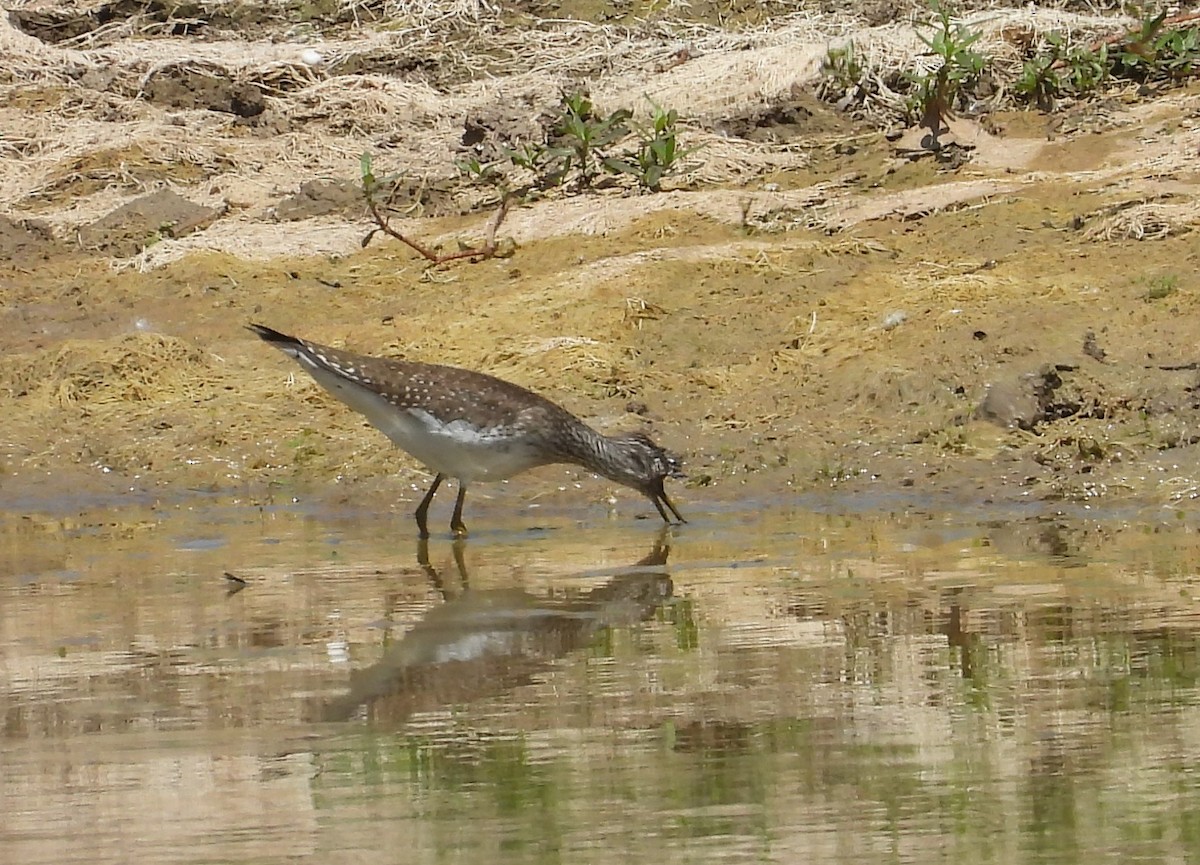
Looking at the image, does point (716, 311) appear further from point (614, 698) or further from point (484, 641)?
point (614, 698)

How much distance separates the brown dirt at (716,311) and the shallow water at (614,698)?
4.66 ft

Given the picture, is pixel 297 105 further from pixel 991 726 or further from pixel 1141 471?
pixel 991 726

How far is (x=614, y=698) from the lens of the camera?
20.7 ft

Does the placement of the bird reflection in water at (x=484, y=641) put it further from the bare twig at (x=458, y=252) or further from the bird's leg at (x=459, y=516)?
the bare twig at (x=458, y=252)

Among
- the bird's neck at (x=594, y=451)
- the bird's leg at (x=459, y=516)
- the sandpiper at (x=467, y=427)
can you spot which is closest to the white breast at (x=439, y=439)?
the sandpiper at (x=467, y=427)

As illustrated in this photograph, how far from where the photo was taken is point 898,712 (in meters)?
5.97

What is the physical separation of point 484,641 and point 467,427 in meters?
3.10

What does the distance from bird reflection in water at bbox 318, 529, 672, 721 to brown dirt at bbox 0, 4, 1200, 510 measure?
2830 millimetres

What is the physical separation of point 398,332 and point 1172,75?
6179 mm

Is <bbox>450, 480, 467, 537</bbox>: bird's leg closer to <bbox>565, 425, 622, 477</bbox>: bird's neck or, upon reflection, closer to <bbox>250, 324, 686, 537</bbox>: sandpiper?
<bbox>250, 324, 686, 537</bbox>: sandpiper

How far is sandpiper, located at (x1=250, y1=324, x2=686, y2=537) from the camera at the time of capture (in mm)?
10359

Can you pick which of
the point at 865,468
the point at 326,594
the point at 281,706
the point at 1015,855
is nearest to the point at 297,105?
the point at 865,468

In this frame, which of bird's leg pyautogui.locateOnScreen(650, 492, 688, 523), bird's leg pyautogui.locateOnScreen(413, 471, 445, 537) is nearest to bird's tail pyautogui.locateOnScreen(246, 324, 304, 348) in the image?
bird's leg pyautogui.locateOnScreen(413, 471, 445, 537)

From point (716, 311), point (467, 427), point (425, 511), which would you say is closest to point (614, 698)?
point (467, 427)
